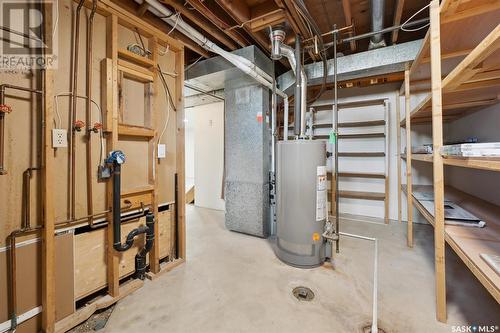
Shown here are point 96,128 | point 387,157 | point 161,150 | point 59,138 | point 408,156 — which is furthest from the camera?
point 387,157

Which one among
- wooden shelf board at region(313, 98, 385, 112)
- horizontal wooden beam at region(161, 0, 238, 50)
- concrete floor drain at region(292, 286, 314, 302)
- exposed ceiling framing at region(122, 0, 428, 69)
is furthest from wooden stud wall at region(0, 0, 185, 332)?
wooden shelf board at region(313, 98, 385, 112)

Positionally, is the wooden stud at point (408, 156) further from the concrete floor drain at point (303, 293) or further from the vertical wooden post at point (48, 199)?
the vertical wooden post at point (48, 199)

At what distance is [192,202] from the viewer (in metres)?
5.09

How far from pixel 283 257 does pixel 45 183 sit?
6.76 feet

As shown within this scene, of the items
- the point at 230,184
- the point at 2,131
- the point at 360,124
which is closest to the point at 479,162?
the point at 2,131


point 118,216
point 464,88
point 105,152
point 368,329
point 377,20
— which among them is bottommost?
point 368,329

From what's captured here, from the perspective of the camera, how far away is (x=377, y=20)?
7.14ft

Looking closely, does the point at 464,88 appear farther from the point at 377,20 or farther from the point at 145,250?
the point at 145,250

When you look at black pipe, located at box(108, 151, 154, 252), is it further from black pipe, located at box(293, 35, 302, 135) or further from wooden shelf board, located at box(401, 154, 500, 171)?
wooden shelf board, located at box(401, 154, 500, 171)

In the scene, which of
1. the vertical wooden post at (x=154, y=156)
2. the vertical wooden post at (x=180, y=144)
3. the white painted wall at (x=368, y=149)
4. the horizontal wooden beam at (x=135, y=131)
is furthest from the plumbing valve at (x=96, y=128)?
the white painted wall at (x=368, y=149)

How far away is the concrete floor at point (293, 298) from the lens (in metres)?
1.45

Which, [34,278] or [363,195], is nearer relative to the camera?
[34,278]

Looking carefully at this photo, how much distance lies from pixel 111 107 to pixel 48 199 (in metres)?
0.76

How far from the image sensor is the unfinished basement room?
1345 millimetres
